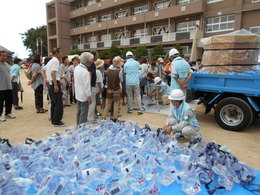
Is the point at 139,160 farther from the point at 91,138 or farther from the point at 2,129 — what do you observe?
the point at 2,129

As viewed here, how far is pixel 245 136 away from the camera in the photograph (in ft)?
13.5

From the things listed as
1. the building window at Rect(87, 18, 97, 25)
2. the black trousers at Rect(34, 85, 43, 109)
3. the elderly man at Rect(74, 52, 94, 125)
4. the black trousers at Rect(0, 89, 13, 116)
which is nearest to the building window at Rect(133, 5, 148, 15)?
the building window at Rect(87, 18, 97, 25)

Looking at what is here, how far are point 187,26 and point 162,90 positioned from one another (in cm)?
1807

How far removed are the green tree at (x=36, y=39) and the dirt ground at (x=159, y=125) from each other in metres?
51.0

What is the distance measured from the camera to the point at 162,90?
670 centimetres

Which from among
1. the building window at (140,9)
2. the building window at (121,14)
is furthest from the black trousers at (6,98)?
the building window at (121,14)

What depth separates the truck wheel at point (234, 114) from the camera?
409cm

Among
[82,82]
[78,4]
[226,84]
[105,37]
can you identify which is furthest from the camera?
[78,4]

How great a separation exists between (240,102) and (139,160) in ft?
9.23

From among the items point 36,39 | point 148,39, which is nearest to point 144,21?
point 148,39

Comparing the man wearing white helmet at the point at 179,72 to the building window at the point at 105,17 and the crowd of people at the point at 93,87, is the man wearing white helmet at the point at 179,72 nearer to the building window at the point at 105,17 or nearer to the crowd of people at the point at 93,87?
the crowd of people at the point at 93,87

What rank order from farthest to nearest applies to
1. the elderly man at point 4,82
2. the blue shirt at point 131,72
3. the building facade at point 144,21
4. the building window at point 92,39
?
the building window at point 92,39 < the building facade at point 144,21 < the blue shirt at point 131,72 < the elderly man at point 4,82

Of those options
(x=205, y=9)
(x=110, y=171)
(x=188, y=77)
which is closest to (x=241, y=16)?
(x=205, y=9)

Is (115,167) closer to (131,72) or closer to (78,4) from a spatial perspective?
(131,72)
